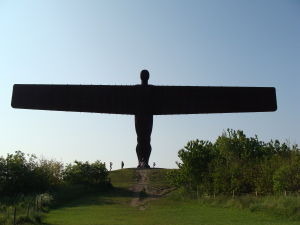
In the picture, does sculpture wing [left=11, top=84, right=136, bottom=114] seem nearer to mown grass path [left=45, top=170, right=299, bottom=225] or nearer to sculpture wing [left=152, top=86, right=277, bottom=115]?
sculpture wing [left=152, top=86, right=277, bottom=115]

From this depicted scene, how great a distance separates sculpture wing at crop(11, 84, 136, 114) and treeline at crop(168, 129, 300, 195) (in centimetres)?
1631

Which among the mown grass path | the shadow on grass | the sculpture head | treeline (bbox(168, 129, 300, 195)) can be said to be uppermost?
the sculpture head

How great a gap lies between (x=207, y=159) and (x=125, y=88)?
24486mm

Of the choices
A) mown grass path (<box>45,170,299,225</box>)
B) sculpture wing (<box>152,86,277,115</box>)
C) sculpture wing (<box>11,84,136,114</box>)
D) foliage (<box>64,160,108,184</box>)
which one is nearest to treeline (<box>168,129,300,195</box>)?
mown grass path (<box>45,170,299,225</box>)

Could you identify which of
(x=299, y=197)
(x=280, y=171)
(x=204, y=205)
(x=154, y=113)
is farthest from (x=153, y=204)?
(x=154, y=113)

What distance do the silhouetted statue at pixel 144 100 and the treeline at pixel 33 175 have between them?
2196cm

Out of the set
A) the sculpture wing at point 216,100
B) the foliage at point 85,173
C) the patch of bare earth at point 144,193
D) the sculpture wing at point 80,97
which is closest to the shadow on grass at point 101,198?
the patch of bare earth at point 144,193

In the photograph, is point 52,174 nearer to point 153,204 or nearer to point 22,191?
point 22,191

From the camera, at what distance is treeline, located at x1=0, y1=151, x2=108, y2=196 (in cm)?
2881

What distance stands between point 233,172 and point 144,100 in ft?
65.5

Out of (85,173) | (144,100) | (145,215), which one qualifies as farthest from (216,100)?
(85,173)

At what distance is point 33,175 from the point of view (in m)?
30.1

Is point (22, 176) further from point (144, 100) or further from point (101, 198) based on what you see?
point (144, 100)

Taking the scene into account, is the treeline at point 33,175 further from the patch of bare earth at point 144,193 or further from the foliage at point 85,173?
the patch of bare earth at point 144,193
